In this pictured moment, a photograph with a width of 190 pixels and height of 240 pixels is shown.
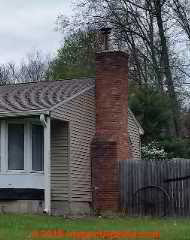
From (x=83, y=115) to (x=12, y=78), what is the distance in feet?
146

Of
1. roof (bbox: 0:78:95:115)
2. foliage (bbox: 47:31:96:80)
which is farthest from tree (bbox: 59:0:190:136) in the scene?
roof (bbox: 0:78:95:115)

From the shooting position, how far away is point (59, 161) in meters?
20.3

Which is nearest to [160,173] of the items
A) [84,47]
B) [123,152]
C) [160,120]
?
[123,152]

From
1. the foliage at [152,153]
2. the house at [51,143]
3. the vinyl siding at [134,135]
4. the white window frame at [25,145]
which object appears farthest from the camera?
the foliage at [152,153]

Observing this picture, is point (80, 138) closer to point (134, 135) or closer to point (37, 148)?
point (37, 148)

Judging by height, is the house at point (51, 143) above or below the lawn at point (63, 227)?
above

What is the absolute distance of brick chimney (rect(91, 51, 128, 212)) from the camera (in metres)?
21.0

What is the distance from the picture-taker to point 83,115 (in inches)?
838

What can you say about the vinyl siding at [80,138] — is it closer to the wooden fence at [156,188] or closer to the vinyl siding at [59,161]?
the vinyl siding at [59,161]

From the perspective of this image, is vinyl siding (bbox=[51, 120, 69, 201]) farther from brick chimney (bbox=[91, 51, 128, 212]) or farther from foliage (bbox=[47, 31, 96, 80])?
foliage (bbox=[47, 31, 96, 80])

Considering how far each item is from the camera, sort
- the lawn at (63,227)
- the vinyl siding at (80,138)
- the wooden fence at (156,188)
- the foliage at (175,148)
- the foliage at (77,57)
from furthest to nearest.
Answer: the foliage at (77,57), the foliage at (175,148), the vinyl siding at (80,138), the wooden fence at (156,188), the lawn at (63,227)

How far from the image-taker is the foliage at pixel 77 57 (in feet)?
128

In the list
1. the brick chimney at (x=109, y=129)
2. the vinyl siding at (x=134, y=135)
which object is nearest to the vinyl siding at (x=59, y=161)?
the brick chimney at (x=109, y=129)

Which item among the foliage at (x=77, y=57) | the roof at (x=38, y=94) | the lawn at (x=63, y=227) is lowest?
the lawn at (x=63, y=227)
